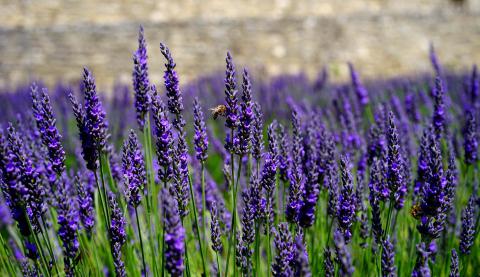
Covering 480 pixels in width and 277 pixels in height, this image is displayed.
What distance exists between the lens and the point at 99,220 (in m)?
2.55

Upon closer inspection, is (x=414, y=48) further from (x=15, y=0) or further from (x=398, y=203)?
(x=398, y=203)

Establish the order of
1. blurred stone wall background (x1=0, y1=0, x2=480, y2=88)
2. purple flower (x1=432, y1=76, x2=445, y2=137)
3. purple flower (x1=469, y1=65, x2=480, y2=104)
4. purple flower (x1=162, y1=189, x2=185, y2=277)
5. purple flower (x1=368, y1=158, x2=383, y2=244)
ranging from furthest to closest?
blurred stone wall background (x1=0, y1=0, x2=480, y2=88) < purple flower (x1=469, y1=65, x2=480, y2=104) < purple flower (x1=432, y1=76, x2=445, y2=137) < purple flower (x1=368, y1=158, x2=383, y2=244) < purple flower (x1=162, y1=189, x2=185, y2=277)

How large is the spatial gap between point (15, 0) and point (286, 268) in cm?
1540

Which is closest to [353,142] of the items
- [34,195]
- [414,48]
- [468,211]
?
[468,211]

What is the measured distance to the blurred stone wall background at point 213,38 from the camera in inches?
538

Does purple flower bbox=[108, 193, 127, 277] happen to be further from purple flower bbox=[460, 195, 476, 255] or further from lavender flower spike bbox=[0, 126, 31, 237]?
purple flower bbox=[460, 195, 476, 255]

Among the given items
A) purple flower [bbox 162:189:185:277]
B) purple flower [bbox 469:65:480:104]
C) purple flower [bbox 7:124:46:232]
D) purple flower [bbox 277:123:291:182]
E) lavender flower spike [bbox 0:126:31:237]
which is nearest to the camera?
purple flower [bbox 162:189:185:277]

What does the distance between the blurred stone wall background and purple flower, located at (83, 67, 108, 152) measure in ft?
38.3

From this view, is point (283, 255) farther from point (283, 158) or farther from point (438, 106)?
point (438, 106)

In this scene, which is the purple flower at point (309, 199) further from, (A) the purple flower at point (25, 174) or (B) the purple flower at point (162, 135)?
(A) the purple flower at point (25, 174)

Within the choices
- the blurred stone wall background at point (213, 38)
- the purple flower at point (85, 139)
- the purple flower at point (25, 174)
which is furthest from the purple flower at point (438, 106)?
the blurred stone wall background at point (213, 38)

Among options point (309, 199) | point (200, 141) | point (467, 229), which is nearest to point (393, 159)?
point (309, 199)

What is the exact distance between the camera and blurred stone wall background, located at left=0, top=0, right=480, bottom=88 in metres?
13.7

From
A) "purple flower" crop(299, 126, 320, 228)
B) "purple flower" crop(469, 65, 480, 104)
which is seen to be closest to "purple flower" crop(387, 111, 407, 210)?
"purple flower" crop(299, 126, 320, 228)
